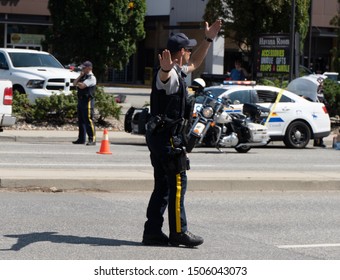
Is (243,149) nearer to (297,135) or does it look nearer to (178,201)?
(297,135)

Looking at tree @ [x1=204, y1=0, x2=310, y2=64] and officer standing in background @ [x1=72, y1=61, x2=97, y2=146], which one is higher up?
tree @ [x1=204, y1=0, x2=310, y2=64]

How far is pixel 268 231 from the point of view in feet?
34.9

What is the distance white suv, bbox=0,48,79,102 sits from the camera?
27891 millimetres

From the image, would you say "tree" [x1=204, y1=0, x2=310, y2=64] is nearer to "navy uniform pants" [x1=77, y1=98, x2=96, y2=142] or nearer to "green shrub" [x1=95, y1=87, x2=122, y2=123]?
"green shrub" [x1=95, y1=87, x2=122, y2=123]

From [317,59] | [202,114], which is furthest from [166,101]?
[317,59]

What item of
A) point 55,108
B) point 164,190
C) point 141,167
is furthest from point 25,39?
point 164,190

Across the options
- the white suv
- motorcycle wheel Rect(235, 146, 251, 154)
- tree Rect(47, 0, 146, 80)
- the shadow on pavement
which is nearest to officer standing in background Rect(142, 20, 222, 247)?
the shadow on pavement

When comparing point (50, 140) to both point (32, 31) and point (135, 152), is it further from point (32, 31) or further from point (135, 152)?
point (32, 31)

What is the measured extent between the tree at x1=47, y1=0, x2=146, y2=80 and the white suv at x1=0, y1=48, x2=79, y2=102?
2.38m

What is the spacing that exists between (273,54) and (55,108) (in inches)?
319

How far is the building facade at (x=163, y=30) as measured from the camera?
58.6 meters

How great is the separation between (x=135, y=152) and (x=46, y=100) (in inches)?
232

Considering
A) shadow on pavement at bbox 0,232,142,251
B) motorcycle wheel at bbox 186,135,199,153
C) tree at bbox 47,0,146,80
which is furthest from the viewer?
tree at bbox 47,0,146,80

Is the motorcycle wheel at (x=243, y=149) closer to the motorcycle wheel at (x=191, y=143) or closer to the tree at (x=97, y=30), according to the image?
the tree at (x=97, y=30)
